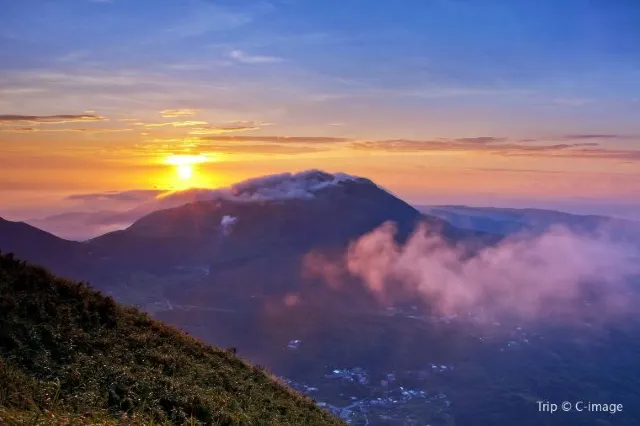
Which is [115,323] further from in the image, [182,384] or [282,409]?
[282,409]

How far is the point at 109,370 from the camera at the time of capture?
18141 millimetres

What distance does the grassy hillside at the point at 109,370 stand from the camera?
14898mm

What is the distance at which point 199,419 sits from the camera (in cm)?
1720

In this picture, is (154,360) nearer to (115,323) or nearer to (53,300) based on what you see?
(115,323)

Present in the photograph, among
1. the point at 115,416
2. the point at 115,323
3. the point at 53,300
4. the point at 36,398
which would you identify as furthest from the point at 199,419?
the point at 53,300

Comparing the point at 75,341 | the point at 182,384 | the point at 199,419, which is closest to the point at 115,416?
the point at 199,419

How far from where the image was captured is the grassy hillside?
14.9 meters

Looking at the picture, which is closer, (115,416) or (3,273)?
(115,416)

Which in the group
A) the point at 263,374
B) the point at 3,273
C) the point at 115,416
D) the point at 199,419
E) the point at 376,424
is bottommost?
the point at 376,424

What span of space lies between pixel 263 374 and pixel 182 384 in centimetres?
767

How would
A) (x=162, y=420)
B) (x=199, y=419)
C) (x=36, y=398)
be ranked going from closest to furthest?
(x=36, y=398) → (x=162, y=420) → (x=199, y=419)

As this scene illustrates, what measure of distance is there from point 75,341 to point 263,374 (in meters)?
9.49

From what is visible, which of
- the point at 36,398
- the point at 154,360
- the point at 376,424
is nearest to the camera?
the point at 36,398

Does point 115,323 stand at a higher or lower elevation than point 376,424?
higher
